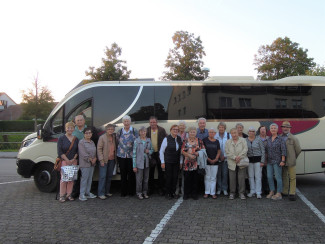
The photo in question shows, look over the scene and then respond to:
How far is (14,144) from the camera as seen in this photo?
19.0 metres

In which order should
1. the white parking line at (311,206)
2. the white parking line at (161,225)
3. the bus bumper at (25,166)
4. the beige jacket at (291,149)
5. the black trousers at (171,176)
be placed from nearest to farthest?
the white parking line at (161,225), the white parking line at (311,206), the beige jacket at (291,149), the black trousers at (171,176), the bus bumper at (25,166)

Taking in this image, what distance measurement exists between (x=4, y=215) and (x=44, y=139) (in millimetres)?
2247

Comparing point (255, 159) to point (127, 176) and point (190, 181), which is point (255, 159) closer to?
point (190, 181)

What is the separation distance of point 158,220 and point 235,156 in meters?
2.48

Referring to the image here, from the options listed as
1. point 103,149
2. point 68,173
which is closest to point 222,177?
point 103,149

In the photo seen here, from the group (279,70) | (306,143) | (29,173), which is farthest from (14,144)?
(279,70)

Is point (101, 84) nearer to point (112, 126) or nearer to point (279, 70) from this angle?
point (112, 126)

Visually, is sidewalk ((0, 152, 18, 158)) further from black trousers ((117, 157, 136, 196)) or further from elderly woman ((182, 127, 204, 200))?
elderly woman ((182, 127, 204, 200))

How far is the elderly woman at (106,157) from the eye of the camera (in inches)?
257

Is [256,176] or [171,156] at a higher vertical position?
[171,156]

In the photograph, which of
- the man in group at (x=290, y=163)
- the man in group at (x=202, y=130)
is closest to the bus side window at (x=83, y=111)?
the man in group at (x=202, y=130)

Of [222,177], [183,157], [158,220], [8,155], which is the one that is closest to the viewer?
[158,220]

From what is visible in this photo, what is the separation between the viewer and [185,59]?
79.6 ft

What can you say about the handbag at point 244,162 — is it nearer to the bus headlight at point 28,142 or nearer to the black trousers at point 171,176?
the black trousers at point 171,176
